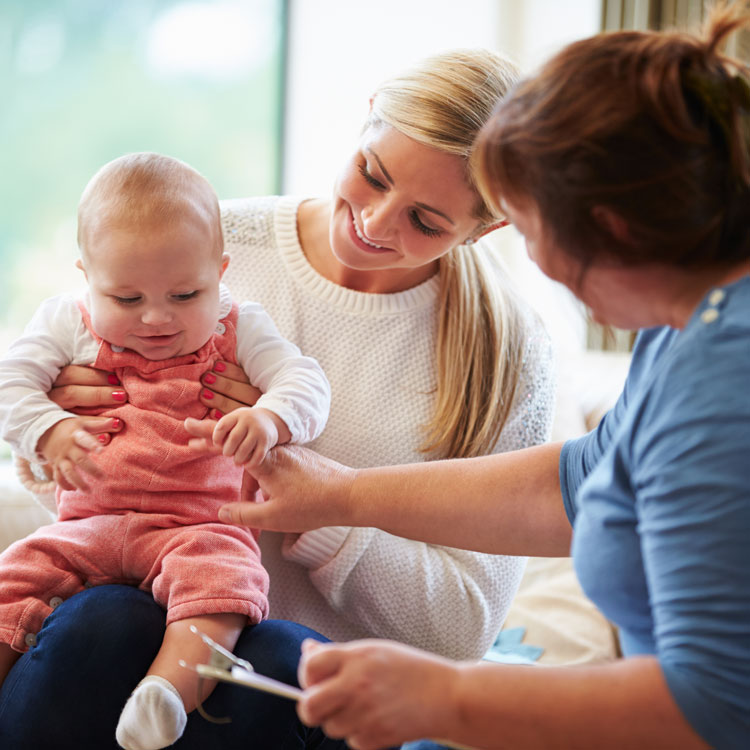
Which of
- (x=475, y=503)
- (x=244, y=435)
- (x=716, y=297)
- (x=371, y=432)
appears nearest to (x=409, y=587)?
(x=371, y=432)

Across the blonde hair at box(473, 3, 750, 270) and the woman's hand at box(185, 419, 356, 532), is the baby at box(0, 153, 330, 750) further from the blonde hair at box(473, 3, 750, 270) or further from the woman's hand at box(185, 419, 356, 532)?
the blonde hair at box(473, 3, 750, 270)

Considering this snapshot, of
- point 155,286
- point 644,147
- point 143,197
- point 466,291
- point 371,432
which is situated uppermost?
point 644,147

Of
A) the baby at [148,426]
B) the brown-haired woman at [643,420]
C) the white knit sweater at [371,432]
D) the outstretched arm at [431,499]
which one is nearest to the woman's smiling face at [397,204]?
the white knit sweater at [371,432]

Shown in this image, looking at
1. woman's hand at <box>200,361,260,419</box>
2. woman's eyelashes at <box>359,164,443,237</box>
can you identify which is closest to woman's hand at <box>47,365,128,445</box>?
woman's hand at <box>200,361,260,419</box>

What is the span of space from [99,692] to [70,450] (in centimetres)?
32

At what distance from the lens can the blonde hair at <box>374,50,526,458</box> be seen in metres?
1.46

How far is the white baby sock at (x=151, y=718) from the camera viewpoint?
1.11 m

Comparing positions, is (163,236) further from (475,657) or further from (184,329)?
(475,657)

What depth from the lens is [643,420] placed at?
2.97 feet

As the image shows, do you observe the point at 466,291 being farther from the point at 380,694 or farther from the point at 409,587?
the point at 380,694

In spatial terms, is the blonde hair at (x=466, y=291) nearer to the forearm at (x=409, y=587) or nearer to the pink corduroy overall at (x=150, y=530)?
the forearm at (x=409, y=587)

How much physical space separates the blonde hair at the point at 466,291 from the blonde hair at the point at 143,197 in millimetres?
349

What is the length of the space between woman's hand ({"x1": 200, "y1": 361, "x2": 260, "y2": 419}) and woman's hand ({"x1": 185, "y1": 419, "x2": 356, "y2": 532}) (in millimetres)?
85

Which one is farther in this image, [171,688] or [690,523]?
[171,688]
